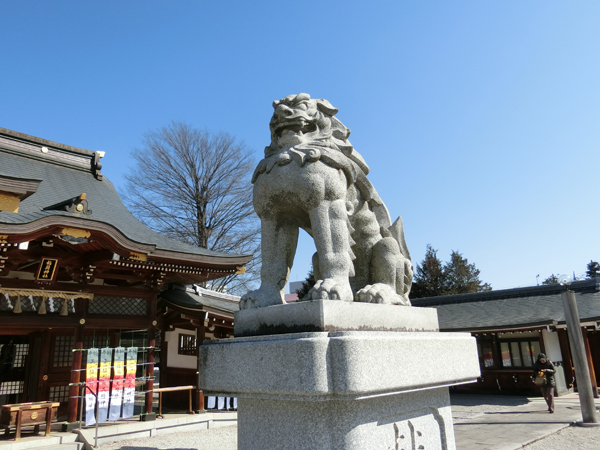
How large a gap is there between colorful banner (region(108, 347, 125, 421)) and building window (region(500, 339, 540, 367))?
11738 millimetres

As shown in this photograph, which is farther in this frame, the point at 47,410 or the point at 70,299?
the point at 70,299

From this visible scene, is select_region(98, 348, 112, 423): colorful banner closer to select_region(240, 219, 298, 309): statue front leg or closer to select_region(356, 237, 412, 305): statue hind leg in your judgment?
select_region(240, 219, 298, 309): statue front leg

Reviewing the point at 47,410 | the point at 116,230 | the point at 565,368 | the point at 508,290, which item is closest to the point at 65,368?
the point at 47,410

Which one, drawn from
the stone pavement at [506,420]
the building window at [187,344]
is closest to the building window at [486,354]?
the stone pavement at [506,420]

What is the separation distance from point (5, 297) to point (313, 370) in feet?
25.5

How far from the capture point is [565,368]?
43.9 feet

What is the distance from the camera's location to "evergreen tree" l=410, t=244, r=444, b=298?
2459 cm

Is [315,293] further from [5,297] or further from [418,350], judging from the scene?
[5,297]

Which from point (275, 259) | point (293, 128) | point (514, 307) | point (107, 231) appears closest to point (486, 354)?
point (514, 307)

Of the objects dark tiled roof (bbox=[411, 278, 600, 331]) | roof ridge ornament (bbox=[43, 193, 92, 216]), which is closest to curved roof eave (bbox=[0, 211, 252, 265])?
roof ridge ornament (bbox=[43, 193, 92, 216])

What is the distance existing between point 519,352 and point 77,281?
43.0ft

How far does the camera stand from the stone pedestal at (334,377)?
5.68ft

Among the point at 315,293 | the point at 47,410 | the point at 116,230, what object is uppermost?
the point at 116,230

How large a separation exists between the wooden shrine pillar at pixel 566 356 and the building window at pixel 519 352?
38.9 inches
